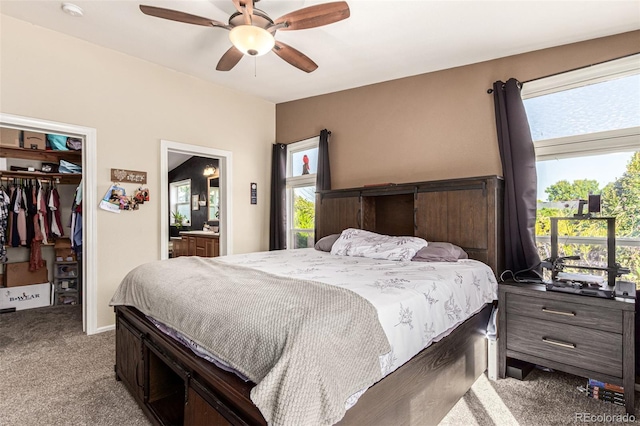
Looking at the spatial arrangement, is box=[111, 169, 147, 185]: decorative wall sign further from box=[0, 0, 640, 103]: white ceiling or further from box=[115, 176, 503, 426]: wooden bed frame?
box=[115, 176, 503, 426]: wooden bed frame

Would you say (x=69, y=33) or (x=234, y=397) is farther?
(x=69, y=33)

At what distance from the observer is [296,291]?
1398 millimetres

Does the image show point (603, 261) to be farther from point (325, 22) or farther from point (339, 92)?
point (339, 92)

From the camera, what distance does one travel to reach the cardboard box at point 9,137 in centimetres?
347

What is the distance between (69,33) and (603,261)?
196 inches

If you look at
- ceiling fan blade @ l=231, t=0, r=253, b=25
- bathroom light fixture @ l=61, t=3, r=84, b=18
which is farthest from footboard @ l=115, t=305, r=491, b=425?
bathroom light fixture @ l=61, t=3, r=84, b=18

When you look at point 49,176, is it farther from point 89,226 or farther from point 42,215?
point 89,226

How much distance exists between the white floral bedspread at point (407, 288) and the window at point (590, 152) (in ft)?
2.87

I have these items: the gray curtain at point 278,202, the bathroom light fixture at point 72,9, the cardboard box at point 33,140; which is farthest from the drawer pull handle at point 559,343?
the cardboard box at point 33,140

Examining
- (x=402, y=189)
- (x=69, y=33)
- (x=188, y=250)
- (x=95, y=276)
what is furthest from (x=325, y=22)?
(x=188, y=250)

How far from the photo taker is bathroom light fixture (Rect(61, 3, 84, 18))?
249 cm

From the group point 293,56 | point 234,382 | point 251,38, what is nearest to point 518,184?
point 293,56

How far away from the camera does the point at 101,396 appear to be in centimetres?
206

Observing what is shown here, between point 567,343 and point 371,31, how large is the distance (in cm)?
272
